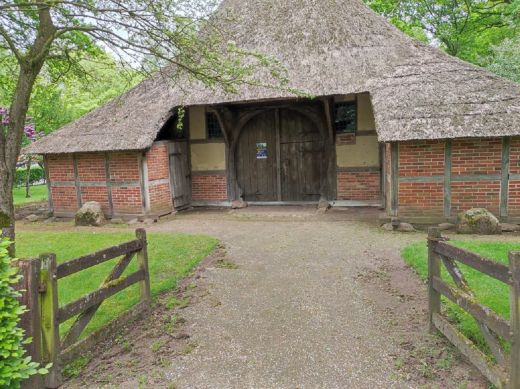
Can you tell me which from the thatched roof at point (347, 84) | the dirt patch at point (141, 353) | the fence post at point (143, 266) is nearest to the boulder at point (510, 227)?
the thatched roof at point (347, 84)

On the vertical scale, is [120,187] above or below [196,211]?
above

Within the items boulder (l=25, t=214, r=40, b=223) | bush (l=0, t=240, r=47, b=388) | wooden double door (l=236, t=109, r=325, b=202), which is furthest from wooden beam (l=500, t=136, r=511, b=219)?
boulder (l=25, t=214, r=40, b=223)

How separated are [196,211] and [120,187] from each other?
2.31 meters

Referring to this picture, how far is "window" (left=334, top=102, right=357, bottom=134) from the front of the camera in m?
11.2

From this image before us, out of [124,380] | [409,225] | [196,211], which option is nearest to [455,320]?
[124,380]

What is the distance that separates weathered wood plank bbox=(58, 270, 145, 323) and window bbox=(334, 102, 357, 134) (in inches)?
313

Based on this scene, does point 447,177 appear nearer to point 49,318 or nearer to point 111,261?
point 111,261

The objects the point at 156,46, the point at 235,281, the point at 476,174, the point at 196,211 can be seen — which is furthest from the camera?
the point at 196,211

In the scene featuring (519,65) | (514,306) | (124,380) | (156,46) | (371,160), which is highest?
(519,65)

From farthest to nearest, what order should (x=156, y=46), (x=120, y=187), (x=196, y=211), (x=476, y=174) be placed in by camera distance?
1. (x=196, y=211)
2. (x=120, y=187)
3. (x=476, y=174)
4. (x=156, y=46)

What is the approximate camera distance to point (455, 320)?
434 cm

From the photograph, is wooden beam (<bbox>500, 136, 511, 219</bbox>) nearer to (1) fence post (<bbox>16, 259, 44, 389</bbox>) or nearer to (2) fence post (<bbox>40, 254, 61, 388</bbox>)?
(2) fence post (<bbox>40, 254, 61, 388</bbox>)

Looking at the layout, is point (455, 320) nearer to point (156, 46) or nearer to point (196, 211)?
point (156, 46)

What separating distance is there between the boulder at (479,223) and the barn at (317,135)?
383mm
